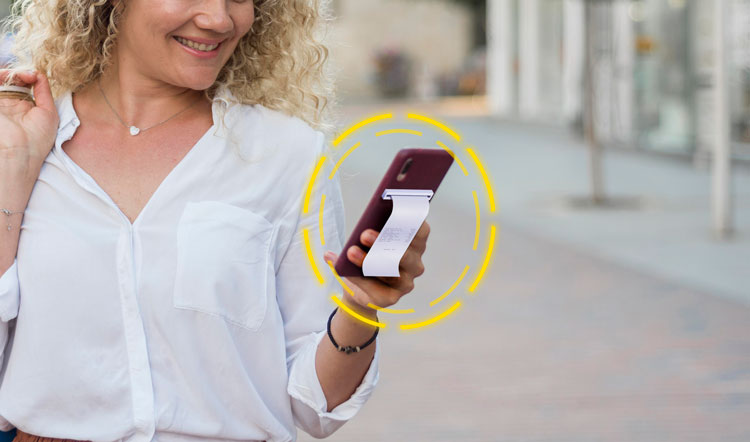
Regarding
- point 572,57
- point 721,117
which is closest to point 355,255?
point 721,117

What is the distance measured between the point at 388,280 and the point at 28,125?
75cm

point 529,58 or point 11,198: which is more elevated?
point 11,198

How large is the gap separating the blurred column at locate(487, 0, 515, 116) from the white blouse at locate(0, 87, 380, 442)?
23970 millimetres

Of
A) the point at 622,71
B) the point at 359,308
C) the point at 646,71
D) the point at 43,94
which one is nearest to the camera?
the point at 359,308

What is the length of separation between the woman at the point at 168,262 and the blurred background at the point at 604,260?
31 cm

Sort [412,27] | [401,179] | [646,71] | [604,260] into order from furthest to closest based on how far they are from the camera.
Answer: [412,27] < [646,71] < [604,260] < [401,179]

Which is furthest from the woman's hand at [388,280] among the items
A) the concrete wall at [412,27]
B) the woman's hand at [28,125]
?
the concrete wall at [412,27]

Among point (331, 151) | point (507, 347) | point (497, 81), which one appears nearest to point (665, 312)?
point (507, 347)

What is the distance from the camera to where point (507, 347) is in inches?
244

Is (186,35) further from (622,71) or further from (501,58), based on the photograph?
(501,58)

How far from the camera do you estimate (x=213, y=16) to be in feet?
6.42

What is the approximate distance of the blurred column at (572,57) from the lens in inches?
790

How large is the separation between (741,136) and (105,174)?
12.7 meters

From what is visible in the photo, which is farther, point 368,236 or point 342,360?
point 342,360
